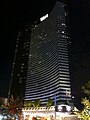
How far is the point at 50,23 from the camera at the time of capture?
10075 centimetres

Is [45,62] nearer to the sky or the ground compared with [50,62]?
nearer to the sky

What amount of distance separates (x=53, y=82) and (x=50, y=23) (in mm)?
30506

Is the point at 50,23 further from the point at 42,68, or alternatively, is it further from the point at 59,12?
the point at 42,68

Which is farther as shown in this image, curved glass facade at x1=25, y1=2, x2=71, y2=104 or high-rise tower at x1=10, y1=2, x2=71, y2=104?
high-rise tower at x1=10, y1=2, x2=71, y2=104

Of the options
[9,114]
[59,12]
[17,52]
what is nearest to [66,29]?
[59,12]

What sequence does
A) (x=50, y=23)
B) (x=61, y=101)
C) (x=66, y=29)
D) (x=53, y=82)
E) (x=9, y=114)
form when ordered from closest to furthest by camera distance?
1. (x=9, y=114)
2. (x=61, y=101)
3. (x=53, y=82)
4. (x=66, y=29)
5. (x=50, y=23)

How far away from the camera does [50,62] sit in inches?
3494

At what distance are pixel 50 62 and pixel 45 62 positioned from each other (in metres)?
3.65

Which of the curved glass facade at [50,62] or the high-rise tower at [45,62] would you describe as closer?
the curved glass facade at [50,62]

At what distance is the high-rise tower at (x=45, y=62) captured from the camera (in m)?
86.4

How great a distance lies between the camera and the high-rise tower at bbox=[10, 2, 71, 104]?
86.4 meters

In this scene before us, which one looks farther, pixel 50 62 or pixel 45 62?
pixel 45 62

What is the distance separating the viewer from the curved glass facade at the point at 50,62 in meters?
86.0

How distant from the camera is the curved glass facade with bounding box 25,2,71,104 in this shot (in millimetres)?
86000
